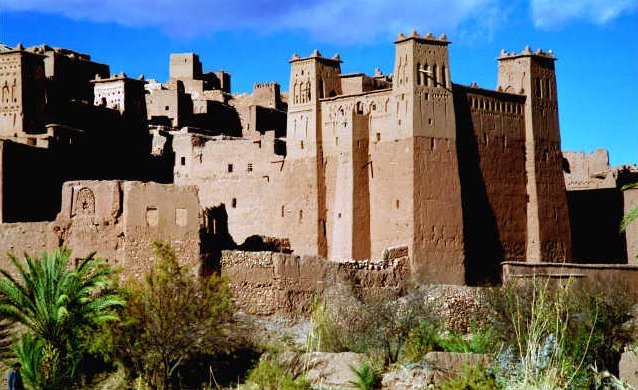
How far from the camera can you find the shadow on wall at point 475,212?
42875 millimetres

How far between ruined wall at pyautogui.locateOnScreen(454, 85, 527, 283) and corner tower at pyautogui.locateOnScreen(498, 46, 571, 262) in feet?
1.07

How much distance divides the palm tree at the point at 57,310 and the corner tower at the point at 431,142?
16.6 metres

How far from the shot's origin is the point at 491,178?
145ft

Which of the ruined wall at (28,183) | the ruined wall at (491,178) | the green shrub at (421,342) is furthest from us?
the ruined wall at (491,178)

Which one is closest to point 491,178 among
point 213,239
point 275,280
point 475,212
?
point 475,212

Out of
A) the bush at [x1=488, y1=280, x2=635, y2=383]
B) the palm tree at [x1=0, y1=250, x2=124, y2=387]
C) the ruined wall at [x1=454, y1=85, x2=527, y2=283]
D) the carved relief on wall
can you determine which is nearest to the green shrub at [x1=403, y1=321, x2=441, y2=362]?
the bush at [x1=488, y1=280, x2=635, y2=383]

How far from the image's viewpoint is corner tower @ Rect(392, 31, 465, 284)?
41656mm

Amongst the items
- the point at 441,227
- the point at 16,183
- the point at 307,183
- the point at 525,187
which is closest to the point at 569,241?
the point at 525,187

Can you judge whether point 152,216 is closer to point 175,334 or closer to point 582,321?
point 175,334

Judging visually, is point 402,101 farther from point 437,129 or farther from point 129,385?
point 129,385

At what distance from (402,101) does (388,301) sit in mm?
13802

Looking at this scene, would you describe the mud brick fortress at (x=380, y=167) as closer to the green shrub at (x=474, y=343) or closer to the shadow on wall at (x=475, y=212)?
the shadow on wall at (x=475, y=212)

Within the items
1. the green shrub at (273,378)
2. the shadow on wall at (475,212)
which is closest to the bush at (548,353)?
the green shrub at (273,378)

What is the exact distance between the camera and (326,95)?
153 feet
